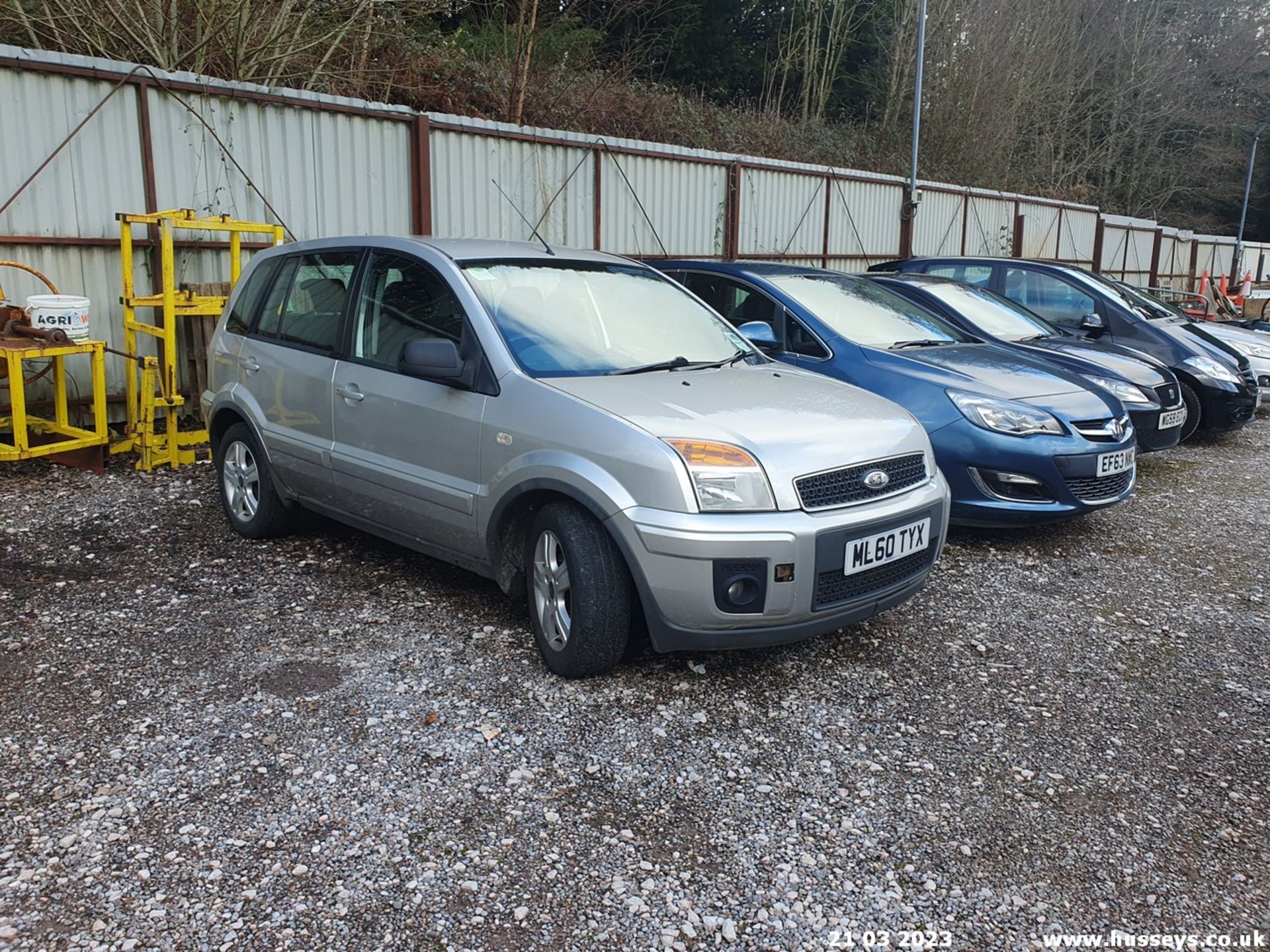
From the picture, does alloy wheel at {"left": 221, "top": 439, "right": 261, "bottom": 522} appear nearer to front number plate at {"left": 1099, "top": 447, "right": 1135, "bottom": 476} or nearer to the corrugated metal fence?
the corrugated metal fence

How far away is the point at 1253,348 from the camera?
413 inches

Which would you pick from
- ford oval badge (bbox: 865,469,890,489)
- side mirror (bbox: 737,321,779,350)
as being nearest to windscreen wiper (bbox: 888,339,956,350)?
side mirror (bbox: 737,321,779,350)

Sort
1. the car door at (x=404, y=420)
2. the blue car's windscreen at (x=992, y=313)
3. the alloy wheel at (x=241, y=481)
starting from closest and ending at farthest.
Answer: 1. the car door at (x=404, y=420)
2. the alloy wheel at (x=241, y=481)
3. the blue car's windscreen at (x=992, y=313)

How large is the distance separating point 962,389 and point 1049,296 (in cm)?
430

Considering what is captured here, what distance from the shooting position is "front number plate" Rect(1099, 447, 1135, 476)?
547 cm

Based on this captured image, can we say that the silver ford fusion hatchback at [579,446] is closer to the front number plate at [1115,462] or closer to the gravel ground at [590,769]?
the gravel ground at [590,769]

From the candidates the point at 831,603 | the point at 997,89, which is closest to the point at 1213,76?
the point at 997,89

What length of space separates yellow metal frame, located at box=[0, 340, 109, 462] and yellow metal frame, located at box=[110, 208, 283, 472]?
25cm

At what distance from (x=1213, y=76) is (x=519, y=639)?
134 feet

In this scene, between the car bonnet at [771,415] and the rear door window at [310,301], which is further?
the rear door window at [310,301]

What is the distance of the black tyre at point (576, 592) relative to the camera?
3396mm

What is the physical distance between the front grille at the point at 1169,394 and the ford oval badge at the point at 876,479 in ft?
15.6

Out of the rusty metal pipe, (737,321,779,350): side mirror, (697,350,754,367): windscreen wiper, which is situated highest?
(737,321,779,350): side mirror

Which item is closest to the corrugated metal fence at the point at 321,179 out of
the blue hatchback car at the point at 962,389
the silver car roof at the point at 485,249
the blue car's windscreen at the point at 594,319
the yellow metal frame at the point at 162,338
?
the yellow metal frame at the point at 162,338
